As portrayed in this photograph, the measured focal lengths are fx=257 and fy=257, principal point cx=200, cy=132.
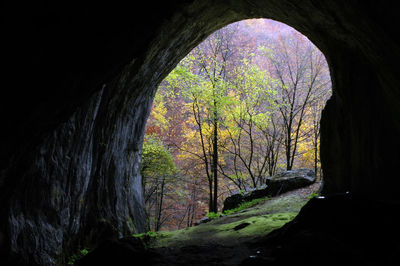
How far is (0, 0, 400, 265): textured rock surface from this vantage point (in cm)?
285

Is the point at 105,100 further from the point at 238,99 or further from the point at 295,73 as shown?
the point at 295,73

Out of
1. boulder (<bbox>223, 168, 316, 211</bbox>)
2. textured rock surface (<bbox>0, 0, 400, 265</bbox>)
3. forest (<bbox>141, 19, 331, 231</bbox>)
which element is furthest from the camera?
forest (<bbox>141, 19, 331, 231</bbox>)

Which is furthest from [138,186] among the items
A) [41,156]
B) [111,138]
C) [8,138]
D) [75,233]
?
[8,138]

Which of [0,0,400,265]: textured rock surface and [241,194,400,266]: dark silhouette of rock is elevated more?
[0,0,400,265]: textured rock surface

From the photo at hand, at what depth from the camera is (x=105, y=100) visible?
19.7 ft

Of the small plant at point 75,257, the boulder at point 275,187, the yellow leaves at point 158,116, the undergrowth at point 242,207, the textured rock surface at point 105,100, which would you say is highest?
the yellow leaves at point 158,116

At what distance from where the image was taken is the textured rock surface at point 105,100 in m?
2.85

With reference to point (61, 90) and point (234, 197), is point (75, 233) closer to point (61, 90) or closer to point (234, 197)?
point (61, 90)

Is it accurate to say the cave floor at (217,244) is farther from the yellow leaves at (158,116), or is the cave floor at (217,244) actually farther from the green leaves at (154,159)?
the yellow leaves at (158,116)

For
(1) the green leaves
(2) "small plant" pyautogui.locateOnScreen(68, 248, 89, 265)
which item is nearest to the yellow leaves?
(1) the green leaves

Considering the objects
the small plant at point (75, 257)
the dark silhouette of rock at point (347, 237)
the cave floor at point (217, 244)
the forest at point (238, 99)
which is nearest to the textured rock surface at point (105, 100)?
the small plant at point (75, 257)

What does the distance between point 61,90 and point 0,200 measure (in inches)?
76.9

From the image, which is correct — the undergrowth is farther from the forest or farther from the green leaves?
the green leaves

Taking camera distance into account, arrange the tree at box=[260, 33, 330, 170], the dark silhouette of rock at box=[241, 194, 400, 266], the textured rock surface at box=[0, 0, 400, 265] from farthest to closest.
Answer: the tree at box=[260, 33, 330, 170] < the dark silhouette of rock at box=[241, 194, 400, 266] < the textured rock surface at box=[0, 0, 400, 265]
